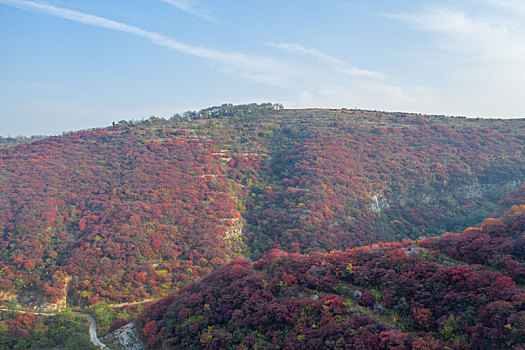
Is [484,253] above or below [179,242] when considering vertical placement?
above

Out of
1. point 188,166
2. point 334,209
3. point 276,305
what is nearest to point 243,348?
point 276,305

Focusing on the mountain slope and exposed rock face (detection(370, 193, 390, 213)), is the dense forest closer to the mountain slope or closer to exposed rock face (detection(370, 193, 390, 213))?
the mountain slope

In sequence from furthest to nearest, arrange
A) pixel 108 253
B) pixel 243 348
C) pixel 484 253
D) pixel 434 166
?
pixel 434 166, pixel 108 253, pixel 484 253, pixel 243 348

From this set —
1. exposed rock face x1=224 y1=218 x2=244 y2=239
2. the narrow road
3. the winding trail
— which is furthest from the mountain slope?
the winding trail

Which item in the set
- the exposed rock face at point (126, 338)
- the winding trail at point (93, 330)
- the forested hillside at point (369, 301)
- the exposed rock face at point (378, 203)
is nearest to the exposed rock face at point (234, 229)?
the winding trail at point (93, 330)

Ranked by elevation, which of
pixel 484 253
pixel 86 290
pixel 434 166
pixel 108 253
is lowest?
pixel 86 290

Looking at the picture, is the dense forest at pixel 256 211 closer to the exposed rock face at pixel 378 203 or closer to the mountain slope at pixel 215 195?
the mountain slope at pixel 215 195

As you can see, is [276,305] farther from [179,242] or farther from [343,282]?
[179,242]
